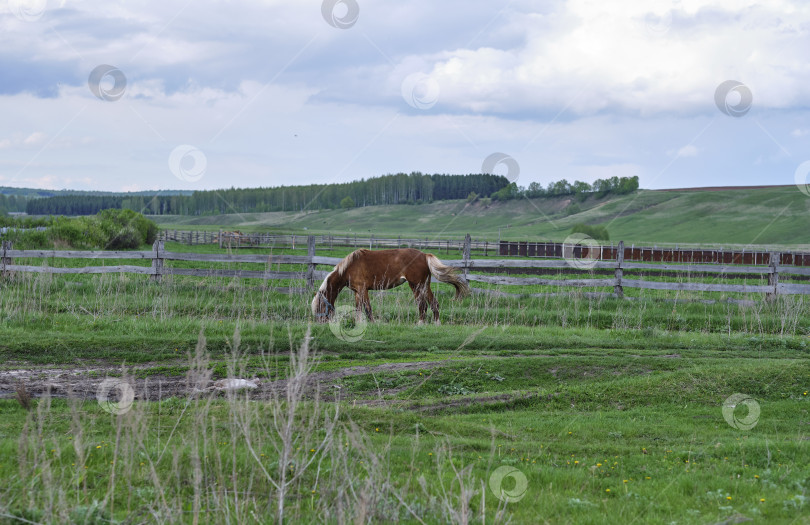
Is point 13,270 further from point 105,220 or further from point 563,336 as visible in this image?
point 105,220

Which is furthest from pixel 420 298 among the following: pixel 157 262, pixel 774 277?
pixel 774 277

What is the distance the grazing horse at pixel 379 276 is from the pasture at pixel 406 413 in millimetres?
651

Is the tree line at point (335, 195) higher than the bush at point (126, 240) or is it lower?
higher

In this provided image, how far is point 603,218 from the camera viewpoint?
12838 cm

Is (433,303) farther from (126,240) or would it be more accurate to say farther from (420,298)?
(126,240)

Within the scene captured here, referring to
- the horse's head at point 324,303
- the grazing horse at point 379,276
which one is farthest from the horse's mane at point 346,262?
the horse's head at point 324,303

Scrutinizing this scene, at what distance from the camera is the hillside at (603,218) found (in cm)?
10400

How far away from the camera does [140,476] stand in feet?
15.2

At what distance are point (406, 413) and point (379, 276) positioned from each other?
21.6ft

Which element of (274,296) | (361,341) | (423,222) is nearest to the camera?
(361,341)

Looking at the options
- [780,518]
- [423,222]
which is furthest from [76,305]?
[423,222]

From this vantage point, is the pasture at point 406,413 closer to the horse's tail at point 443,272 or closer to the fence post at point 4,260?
the horse's tail at point 443,272

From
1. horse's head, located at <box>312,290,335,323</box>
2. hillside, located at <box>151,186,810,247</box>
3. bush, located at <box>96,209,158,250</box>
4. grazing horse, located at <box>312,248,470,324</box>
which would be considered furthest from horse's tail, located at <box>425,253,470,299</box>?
hillside, located at <box>151,186,810,247</box>

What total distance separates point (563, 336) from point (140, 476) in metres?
9.01
